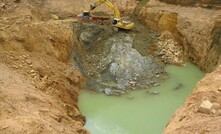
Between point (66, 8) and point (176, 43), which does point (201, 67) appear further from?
point (66, 8)

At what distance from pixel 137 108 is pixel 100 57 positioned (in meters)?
3.39

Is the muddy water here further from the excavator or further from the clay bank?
the excavator

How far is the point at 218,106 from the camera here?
8.65m

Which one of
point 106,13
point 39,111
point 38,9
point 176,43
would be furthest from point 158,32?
Result: point 39,111

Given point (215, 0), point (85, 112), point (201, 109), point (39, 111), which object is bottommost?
point (85, 112)

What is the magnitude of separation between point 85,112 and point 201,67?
5.84 m

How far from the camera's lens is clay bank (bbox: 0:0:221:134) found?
10.9 m

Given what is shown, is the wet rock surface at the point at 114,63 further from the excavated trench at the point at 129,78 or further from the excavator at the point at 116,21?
the excavator at the point at 116,21

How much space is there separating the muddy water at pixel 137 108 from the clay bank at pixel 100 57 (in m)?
0.07

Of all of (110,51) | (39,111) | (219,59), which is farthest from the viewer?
(110,51)

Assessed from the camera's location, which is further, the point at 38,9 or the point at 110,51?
the point at 38,9

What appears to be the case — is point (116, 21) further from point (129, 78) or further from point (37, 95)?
point (37, 95)

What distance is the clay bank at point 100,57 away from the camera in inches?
431

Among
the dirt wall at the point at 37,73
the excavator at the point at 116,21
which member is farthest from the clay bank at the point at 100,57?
the excavator at the point at 116,21
